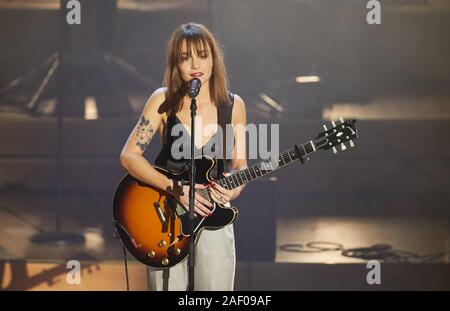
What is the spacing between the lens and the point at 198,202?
3730 millimetres

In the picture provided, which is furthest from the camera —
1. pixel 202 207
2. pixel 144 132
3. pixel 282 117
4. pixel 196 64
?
pixel 282 117

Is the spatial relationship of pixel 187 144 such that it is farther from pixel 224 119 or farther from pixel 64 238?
pixel 64 238

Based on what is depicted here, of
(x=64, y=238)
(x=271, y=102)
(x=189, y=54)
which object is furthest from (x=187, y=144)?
(x=64, y=238)

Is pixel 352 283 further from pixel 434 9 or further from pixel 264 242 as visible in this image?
pixel 434 9

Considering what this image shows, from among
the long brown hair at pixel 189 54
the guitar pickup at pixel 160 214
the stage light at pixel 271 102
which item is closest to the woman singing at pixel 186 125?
the long brown hair at pixel 189 54

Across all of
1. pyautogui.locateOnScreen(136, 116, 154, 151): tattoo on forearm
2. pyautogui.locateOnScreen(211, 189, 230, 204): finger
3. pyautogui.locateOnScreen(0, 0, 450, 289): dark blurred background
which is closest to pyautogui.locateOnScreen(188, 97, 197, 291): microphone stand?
pyautogui.locateOnScreen(211, 189, 230, 204): finger

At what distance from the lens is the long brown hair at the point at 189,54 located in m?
3.85

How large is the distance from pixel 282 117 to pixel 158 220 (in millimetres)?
1298

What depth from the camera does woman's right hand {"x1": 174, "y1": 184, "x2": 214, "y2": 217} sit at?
372 centimetres

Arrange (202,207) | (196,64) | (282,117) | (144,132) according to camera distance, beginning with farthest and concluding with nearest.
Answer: (282,117) < (144,132) < (196,64) < (202,207)

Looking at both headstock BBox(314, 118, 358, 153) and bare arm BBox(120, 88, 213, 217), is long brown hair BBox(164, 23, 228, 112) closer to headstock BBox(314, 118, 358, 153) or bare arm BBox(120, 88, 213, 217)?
bare arm BBox(120, 88, 213, 217)

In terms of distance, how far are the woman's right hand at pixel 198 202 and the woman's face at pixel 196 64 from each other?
548mm

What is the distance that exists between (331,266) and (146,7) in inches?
77.5

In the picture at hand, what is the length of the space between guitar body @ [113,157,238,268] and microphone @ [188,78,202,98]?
0.39m
